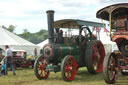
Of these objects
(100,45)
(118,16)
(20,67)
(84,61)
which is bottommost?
(20,67)

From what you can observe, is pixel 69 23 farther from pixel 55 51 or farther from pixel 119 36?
pixel 119 36

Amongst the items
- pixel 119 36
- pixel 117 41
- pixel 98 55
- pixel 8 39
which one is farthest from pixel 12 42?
pixel 119 36

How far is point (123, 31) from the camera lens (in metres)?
5.75

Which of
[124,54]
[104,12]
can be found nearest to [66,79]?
[124,54]

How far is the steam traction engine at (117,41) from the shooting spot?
5.57 metres

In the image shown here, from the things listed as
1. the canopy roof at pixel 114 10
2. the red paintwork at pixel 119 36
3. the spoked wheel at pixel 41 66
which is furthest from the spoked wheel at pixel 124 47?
the spoked wheel at pixel 41 66

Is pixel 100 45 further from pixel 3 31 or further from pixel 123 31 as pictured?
pixel 3 31

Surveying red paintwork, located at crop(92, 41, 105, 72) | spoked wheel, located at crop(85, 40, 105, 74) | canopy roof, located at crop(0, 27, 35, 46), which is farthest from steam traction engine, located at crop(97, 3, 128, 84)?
canopy roof, located at crop(0, 27, 35, 46)

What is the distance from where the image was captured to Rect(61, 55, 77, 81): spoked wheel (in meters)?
6.55

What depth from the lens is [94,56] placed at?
8336 mm

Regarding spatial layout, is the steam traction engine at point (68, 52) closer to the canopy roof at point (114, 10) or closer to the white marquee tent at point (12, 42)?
the canopy roof at point (114, 10)

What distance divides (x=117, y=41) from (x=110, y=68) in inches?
30.6

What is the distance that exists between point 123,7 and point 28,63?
8.10m

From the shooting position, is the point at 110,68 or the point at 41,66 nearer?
the point at 110,68
